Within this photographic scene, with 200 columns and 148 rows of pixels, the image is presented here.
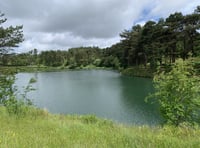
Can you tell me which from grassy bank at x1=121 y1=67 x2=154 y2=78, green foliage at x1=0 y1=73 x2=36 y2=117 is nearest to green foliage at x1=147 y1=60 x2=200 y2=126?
green foliage at x1=0 y1=73 x2=36 y2=117

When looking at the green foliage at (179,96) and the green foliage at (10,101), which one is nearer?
the green foliage at (10,101)

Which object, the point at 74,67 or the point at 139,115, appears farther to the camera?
the point at 74,67

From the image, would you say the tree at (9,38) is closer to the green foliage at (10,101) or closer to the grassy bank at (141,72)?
the green foliage at (10,101)

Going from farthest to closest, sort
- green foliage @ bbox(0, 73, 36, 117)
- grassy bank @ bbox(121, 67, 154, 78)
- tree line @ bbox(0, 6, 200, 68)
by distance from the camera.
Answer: grassy bank @ bbox(121, 67, 154, 78)
tree line @ bbox(0, 6, 200, 68)
green foliage @ bbox(0, 73, 36, 117)

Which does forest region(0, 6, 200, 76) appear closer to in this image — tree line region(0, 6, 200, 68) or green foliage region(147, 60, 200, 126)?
tree line region(0, 6, 200, 68)

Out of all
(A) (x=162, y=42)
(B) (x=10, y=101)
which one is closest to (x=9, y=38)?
(B) (x=10, y=101)

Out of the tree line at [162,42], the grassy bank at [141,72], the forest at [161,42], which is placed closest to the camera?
the forest at [161,42]

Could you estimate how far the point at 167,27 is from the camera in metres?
41.1

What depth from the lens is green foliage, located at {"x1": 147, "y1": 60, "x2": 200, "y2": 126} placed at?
9.26 meters

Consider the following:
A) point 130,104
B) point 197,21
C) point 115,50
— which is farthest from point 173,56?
point 115,50

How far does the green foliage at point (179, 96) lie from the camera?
30.4ft

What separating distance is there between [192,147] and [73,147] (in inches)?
74.5

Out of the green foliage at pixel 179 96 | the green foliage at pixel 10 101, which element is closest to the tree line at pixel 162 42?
the green foliage at pixel 10 101

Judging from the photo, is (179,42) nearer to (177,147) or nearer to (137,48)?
(137,48)
